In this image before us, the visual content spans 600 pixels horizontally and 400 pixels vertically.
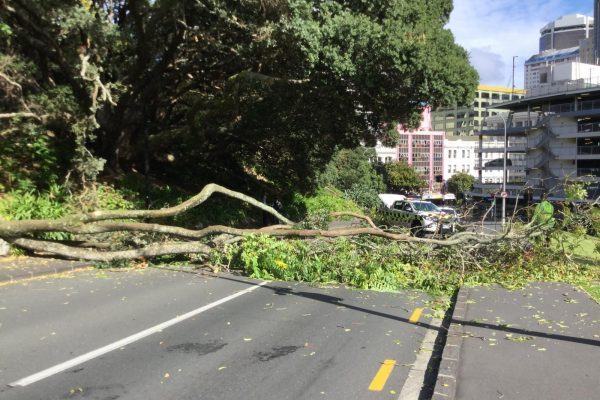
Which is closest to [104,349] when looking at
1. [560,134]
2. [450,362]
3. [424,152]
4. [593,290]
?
[450,362]

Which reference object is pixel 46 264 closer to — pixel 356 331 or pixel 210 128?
pixel 356 331

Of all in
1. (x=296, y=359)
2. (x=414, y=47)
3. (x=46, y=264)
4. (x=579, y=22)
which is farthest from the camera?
(x=579, y=22)

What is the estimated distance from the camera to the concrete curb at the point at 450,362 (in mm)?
4820

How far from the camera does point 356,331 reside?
7059 mm

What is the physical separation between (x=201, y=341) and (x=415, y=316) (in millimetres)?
3245

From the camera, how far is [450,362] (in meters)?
5.57

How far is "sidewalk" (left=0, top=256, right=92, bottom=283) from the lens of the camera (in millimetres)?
9849

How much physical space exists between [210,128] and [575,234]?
46.2ft

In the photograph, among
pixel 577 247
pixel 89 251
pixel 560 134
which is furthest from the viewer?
pixel 560 134

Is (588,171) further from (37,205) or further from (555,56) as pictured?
(555,56)

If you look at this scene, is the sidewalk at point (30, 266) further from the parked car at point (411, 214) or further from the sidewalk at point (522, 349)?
the parked car at point (411, 214)

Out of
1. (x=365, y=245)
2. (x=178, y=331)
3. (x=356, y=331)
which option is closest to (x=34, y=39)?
(x=365, y=245)

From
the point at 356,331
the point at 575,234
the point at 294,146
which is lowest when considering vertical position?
the point at 356,331

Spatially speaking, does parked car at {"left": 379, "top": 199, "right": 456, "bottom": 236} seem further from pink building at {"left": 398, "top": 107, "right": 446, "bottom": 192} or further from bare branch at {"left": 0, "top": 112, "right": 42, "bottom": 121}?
pink building at {"left": 398, "top": 107, "right": 446, "bottom": 192}
